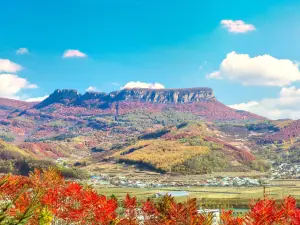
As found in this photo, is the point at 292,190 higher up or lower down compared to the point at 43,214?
lower down

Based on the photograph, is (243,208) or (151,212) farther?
(243,208)

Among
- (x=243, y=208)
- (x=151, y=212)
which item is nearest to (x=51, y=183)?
(x=151, y=212)

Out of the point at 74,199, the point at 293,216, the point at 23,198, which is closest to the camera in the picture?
the point at 293,216

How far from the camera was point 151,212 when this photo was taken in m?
52.5

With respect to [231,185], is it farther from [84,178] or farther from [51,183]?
[51,183]

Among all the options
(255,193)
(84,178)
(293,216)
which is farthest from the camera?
(84,178)

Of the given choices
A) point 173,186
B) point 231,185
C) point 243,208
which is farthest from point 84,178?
point 243,208

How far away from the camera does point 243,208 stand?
4259 inches

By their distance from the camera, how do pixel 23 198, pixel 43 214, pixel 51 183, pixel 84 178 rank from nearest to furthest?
pixel 43 214 → pixel 23 198 → pixel 51 183 → pixel 84 178

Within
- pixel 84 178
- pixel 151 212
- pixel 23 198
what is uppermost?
pixel 23 198

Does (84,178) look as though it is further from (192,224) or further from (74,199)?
(192,224)

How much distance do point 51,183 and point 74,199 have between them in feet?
19.2

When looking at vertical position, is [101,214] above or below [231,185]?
above

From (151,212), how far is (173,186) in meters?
123
